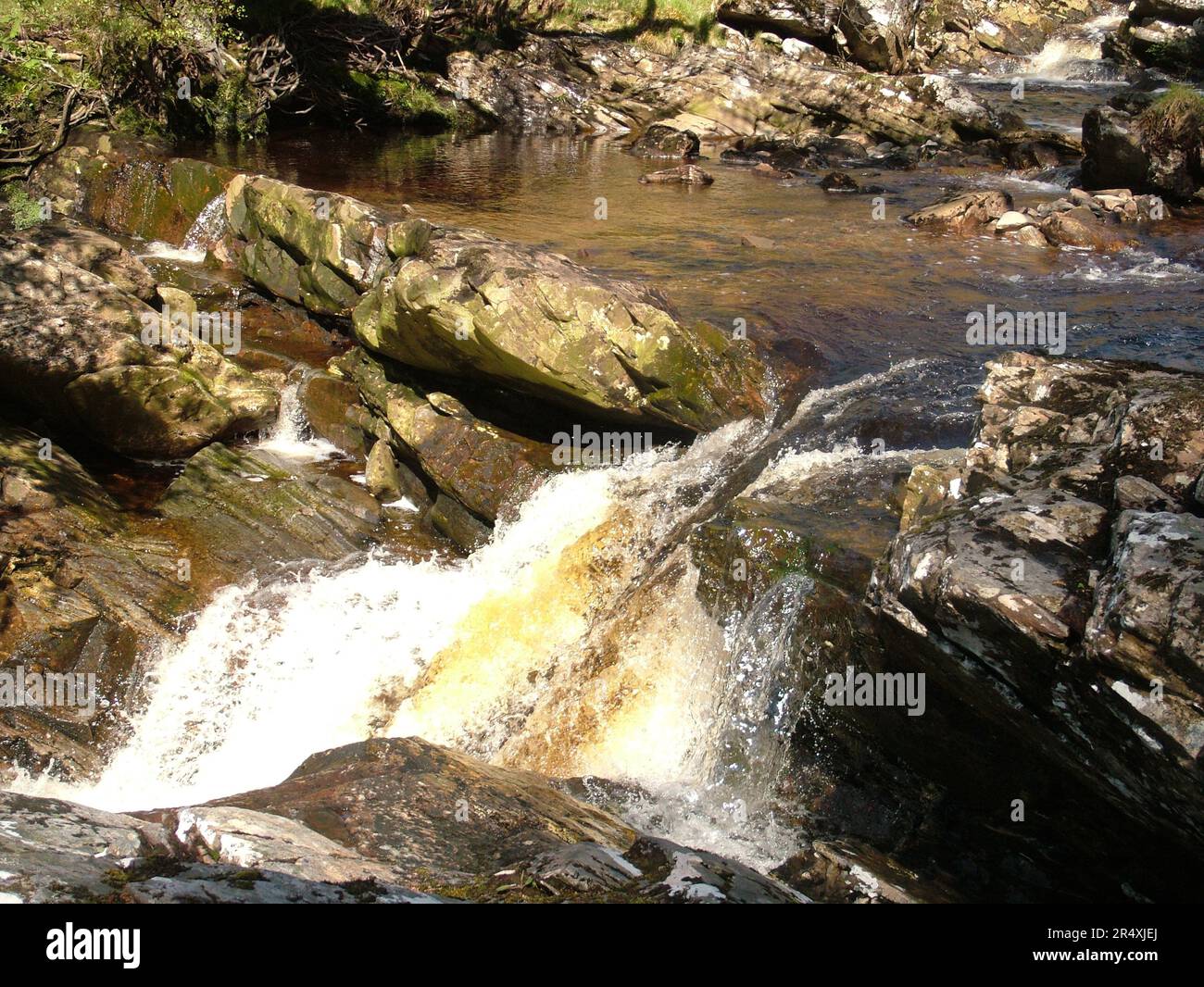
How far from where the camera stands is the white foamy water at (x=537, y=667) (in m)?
6.10

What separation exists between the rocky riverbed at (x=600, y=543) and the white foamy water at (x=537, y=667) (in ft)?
0.11

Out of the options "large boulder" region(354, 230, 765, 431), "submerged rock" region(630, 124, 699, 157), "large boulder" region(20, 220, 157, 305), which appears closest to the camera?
"large boulder" region(354, 230, 765, 431)

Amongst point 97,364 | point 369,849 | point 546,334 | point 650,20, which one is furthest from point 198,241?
point 650,20

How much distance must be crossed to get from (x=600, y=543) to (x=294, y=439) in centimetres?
427

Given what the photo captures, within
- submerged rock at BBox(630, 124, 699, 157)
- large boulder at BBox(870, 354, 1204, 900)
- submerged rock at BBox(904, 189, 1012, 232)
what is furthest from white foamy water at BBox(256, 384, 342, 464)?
submerged rock at BBox(630, 124, 699, 157)

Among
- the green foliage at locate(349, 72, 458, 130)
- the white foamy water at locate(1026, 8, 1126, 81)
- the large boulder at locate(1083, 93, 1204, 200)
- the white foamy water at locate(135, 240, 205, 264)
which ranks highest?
the white foamy water at locate(1026, 8, 1126, 81)

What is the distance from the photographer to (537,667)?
7.52 m

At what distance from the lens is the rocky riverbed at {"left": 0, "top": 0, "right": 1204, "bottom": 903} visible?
4.01 metres

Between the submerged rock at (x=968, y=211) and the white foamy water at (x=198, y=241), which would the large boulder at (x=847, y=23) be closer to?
the submerged rock at (x=968, y=211)

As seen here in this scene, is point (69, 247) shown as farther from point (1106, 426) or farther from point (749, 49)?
point (749, 49)

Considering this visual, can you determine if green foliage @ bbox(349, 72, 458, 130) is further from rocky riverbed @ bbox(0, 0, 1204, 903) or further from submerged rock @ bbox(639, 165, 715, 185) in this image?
rocky riverbed @ bbox(0, 0, 1204, 903)

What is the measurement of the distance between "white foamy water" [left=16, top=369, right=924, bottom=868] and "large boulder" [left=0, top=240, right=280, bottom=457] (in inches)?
89.1

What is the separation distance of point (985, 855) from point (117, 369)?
27.4 ft
